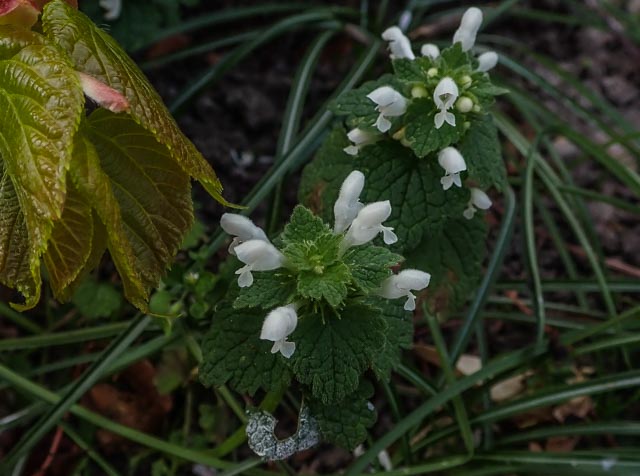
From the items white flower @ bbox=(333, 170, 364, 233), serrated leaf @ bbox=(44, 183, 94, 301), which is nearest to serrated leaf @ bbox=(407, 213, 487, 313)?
white flower @ bbox=(333, 170, 364, 233)

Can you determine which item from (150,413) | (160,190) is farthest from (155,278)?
(150,413)

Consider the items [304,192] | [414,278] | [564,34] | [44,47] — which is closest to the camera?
[44,47]

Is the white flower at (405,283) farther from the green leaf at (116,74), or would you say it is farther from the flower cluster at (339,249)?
the green leaf at (116,74)

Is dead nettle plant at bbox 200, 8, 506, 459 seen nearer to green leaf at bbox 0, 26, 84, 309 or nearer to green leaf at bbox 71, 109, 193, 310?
green leaf at bbox 71, 109, 193, 310

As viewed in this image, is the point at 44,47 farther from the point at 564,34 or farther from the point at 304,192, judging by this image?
the point at 564,34

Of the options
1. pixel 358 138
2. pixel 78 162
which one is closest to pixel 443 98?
pixel 358 138

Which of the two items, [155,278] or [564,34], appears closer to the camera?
[155,278]
